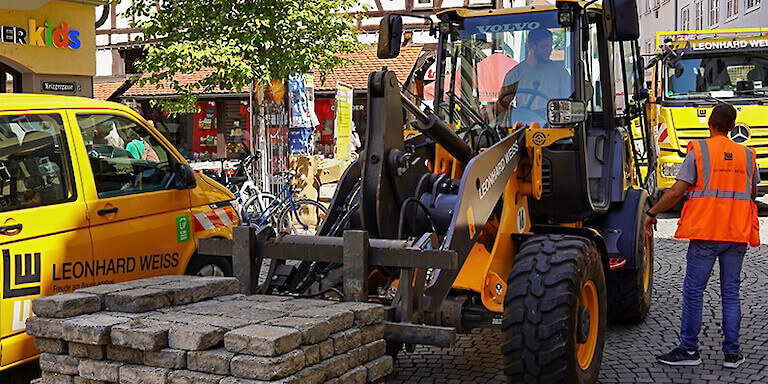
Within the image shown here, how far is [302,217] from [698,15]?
105 ft

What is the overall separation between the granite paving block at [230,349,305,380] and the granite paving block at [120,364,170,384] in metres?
0.36

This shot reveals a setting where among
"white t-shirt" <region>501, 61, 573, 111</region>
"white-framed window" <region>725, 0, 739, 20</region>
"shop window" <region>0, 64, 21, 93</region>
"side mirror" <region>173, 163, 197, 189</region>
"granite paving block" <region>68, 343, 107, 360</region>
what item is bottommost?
"granite paving block" <region>68, 343, 107, 360</region>

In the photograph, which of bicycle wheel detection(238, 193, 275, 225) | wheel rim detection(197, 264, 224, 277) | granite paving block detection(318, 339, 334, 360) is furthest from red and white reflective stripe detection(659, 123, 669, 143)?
granite paving block detection(318, 339, 334, 360)

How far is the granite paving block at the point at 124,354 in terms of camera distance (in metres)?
4.24

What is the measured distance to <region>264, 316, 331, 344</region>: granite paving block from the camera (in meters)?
4.07

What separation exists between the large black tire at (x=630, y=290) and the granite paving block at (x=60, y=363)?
4517 millimetres

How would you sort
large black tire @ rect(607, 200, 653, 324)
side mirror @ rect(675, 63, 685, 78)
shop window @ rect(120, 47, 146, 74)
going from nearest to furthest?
large black tire @ rect(607, 200, 653, 324), side mirror @ rect(675, 63, 685, 78), shop window @ rect(120, 47, 146, 74)

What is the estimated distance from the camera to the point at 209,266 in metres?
7.30

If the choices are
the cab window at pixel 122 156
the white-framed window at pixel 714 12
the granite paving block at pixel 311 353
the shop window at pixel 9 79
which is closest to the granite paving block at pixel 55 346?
the granite paving block at pixel 311 353

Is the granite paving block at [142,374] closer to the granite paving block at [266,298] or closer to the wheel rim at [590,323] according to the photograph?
the granite paving block at [266,298]

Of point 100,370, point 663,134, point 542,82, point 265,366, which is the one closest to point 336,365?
point 265,366

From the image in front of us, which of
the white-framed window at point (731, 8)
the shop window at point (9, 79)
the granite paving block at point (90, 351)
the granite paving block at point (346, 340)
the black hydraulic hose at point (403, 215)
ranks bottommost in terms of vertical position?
the granite paving block at point (90, 351)

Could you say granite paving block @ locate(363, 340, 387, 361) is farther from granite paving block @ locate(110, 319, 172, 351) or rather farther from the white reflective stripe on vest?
the white reflective stripe on vest

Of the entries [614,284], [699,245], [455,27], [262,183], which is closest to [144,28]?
[262,183]
